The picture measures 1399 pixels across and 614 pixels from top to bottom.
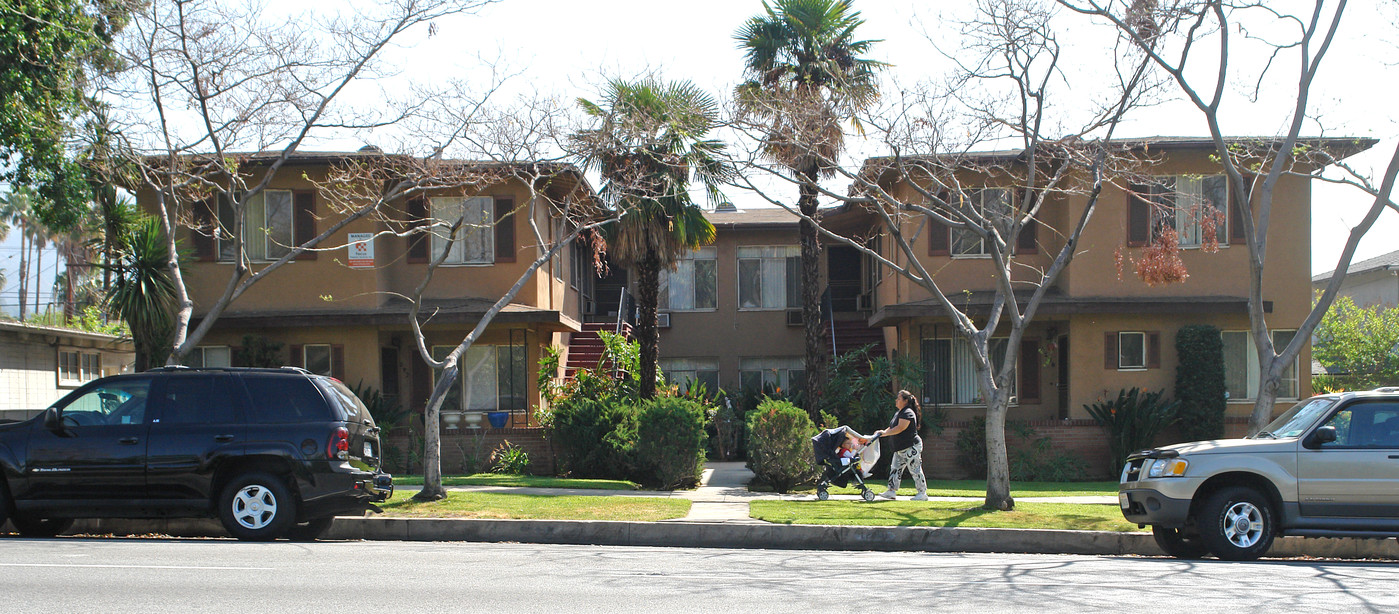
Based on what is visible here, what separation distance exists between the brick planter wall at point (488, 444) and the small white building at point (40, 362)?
9.69 meters

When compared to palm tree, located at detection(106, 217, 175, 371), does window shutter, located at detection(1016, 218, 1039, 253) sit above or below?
above

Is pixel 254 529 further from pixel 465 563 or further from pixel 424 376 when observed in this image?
pixel 424 376

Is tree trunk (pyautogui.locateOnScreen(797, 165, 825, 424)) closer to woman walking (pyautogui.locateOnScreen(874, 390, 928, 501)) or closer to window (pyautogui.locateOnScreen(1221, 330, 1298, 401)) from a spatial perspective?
woman walking (pyautogui.locateOnScreen(874, 390, 928, 501))

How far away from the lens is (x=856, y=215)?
2427 centimetres

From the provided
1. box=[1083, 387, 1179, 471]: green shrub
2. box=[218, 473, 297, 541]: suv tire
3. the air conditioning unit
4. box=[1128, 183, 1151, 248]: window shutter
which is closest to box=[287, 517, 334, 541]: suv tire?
box=[218, 473, 297, 541]: suv tire

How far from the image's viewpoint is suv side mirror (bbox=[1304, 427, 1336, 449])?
991 cm

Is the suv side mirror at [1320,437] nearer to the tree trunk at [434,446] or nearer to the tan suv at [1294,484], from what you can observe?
the tan suv at [1294,484]

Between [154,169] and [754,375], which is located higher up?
[154,169]

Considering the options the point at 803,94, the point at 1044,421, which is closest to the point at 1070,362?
the point at 1044,421

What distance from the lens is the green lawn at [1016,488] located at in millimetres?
15844

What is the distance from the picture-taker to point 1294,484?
9875 millimetres

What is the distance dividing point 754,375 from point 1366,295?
2261 centimetres

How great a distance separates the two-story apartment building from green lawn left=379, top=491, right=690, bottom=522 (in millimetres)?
6518

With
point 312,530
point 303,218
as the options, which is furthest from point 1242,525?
point 303,218
